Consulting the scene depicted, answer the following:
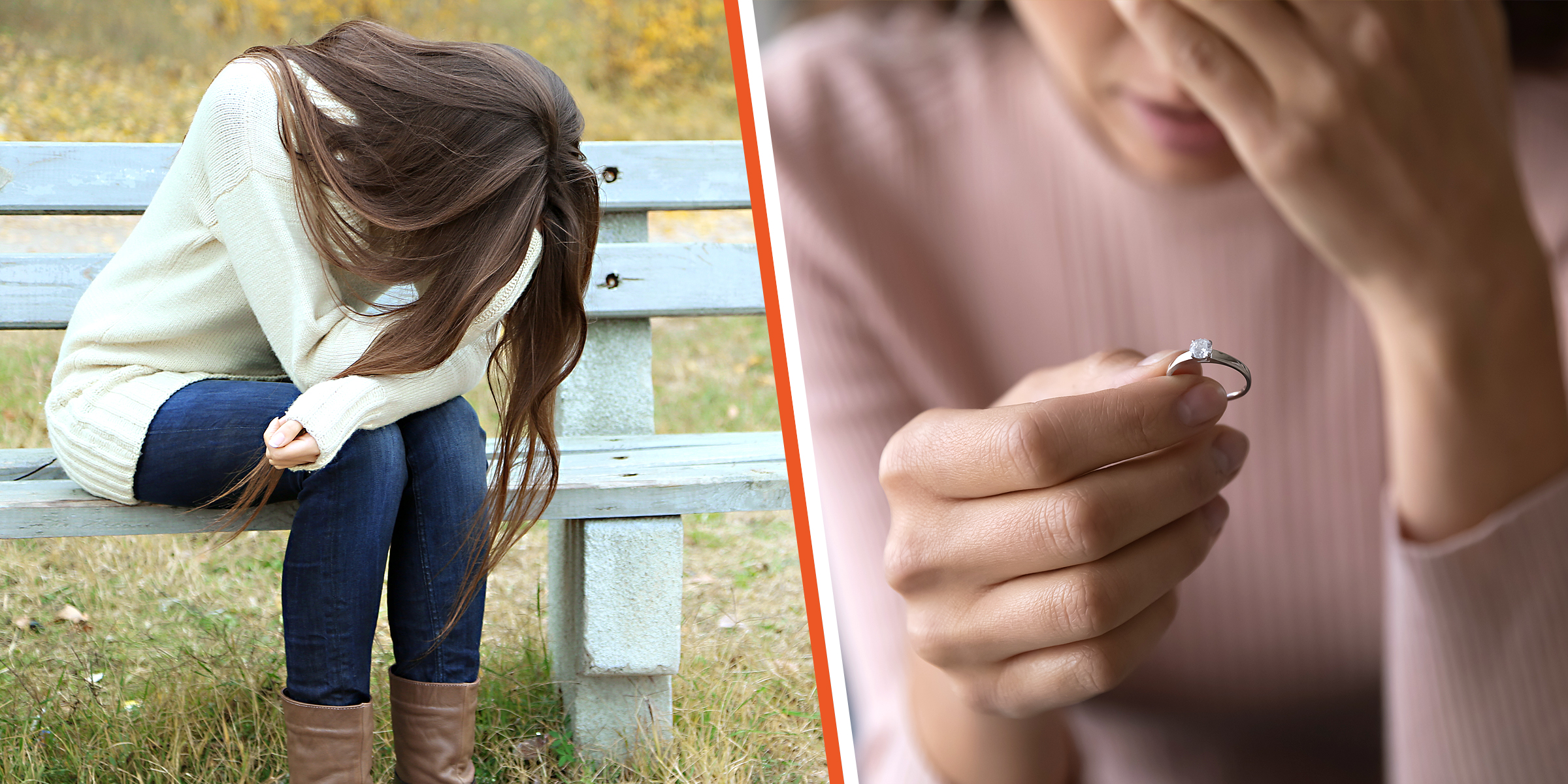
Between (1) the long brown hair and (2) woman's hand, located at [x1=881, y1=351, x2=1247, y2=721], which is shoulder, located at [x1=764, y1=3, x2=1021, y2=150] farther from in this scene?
(1) the long brown hair

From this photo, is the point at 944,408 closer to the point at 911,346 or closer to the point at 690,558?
the point at 911,346

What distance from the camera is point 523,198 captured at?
3.16ft

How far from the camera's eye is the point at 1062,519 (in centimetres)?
31

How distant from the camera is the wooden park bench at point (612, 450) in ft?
3.55

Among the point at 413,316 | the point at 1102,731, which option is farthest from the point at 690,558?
the point at 1102,731

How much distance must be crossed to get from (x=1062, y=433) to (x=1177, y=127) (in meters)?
0.09

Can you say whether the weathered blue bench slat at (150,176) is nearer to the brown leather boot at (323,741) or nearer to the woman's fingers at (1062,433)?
the brown leather boot at (323,741)

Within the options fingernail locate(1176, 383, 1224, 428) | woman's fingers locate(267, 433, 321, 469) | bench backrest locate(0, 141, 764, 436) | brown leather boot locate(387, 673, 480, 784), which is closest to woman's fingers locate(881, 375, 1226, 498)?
fingernail locate(1176, 383, 1224, 428)

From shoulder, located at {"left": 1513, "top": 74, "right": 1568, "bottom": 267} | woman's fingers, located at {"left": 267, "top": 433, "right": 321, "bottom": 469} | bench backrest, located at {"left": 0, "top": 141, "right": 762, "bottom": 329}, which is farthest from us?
bench backrest, located at {"left": 0, "top": 141, "right": 762, "bottom": 329}

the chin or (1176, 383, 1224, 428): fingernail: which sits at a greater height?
the chin

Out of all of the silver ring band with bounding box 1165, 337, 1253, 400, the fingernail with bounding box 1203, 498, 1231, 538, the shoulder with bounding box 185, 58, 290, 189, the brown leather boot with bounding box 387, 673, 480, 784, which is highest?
the shoulder with bounding box 185, 58, 290, 189

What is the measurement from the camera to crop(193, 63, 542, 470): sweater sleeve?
896 mm

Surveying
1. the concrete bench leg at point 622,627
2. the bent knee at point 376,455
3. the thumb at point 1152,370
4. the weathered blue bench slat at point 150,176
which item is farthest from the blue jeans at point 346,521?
the thumb at point 1152,370

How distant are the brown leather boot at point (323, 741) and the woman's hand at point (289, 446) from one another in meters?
0.23
